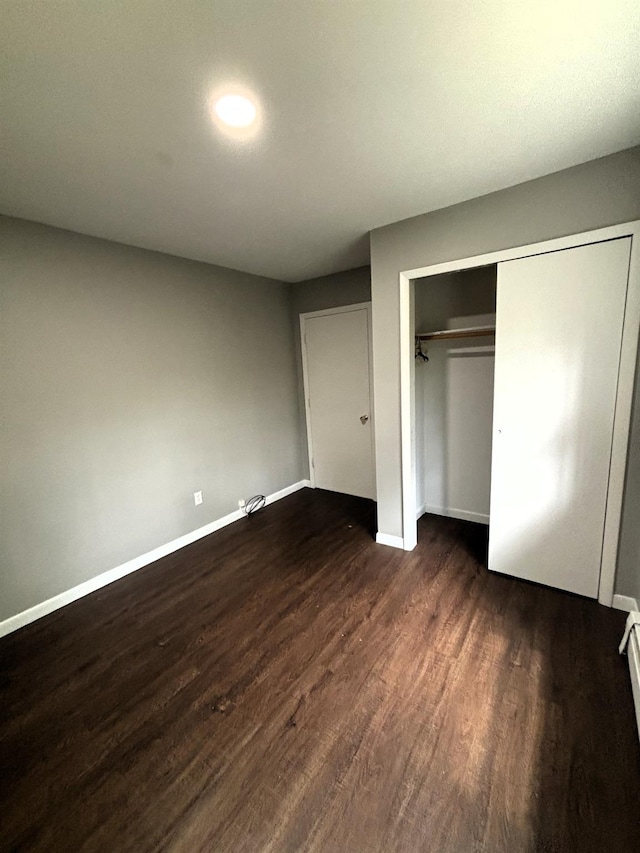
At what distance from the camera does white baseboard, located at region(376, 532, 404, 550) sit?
275 centimetres

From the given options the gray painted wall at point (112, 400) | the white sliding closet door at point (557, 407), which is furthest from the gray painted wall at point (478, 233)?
the gray painted wall at point (112, 400)

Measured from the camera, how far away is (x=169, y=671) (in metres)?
1.76

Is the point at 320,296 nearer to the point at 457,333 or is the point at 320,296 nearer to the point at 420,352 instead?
the point at 420,352

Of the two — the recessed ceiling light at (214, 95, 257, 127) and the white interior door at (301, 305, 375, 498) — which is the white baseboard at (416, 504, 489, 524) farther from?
the recessed ceiling light at (214, 95, 257, 127)

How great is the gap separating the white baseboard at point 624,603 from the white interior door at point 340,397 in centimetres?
212

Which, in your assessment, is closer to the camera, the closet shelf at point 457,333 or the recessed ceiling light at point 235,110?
the recessed ceiling light at point 235,110

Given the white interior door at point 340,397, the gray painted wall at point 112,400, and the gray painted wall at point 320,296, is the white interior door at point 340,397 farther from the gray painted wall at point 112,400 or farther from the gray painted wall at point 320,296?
the gray painted wall at point 112,400

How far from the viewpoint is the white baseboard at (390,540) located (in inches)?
108

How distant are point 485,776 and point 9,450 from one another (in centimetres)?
282

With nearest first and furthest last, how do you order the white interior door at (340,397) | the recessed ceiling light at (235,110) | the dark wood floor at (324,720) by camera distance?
the dark wood floor at (324,720) → the recessed ceiling light at (235,110) → the white interior door at (340,397)

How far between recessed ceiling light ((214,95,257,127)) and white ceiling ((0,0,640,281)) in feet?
0.17

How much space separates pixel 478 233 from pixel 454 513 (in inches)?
90.6

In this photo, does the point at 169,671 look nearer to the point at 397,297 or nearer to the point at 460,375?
the point at 397,297

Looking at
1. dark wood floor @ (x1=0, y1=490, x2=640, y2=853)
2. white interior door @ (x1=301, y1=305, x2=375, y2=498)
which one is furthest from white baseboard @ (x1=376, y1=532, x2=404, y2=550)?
white interior door @ (x1=301, y1=305, x2=375, y2=498)
